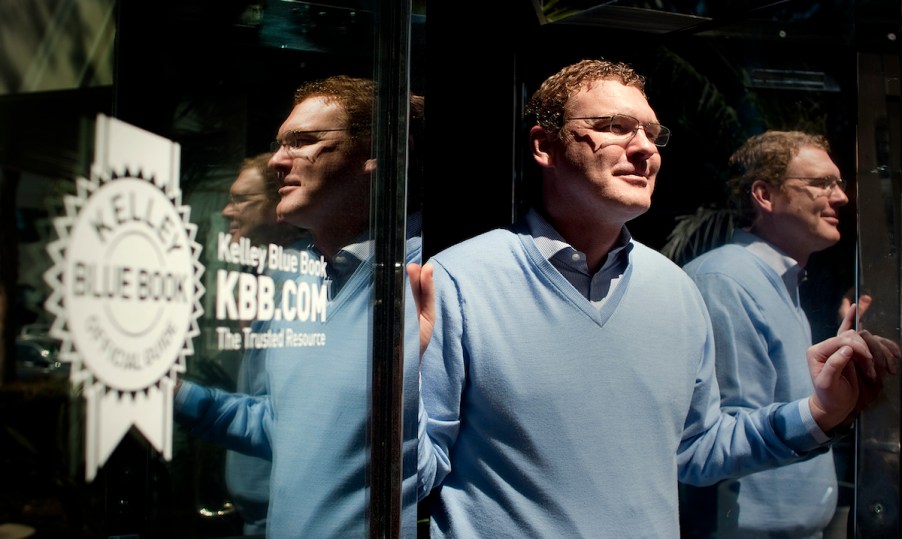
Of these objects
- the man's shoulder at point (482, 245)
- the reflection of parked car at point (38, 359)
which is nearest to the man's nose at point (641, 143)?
the man's shoulder at point (482, 245)

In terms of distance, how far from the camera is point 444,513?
6.34 ft

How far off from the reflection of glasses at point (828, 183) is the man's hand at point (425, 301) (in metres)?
0.89

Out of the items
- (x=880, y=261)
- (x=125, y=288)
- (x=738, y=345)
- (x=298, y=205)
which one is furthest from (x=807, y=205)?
(x=125, y=288)

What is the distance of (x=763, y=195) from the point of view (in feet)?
6.88

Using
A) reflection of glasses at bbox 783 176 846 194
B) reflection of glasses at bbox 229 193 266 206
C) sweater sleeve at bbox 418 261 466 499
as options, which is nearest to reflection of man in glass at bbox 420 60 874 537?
sweater sleeve at bbox 418 261 466 499

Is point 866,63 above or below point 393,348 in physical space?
above

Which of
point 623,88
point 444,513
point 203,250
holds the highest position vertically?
point 623,88

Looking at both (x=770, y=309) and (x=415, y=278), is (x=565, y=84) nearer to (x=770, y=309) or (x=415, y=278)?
(x=415, y=278)

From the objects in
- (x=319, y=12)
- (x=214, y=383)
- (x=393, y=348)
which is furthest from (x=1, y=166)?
(x=393, y=348)

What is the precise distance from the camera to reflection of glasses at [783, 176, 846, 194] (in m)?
2.05

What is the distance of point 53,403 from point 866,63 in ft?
5.80

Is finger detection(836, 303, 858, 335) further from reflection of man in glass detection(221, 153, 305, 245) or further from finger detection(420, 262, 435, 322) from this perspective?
reflection of man in glass detection(221, 153, 305, 245)

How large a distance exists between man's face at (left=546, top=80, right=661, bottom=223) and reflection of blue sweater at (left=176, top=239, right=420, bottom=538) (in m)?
0.43

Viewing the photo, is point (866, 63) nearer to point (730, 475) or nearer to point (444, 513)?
point (730, 475)
